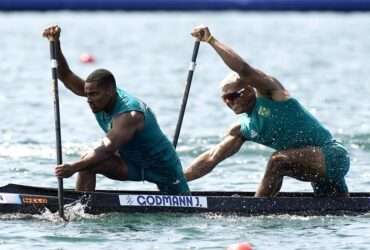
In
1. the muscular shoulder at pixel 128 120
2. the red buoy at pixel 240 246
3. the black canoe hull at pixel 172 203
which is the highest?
the muscular shoulder at pixel 128 120

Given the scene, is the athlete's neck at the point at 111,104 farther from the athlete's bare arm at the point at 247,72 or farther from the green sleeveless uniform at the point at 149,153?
the athlete's bare arm at the point at 247,72

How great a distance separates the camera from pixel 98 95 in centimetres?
1448

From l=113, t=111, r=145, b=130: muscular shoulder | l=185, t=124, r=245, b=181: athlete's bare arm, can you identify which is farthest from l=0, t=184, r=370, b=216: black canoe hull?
l=113, t=111, r=145, b=130: muscular shoulder

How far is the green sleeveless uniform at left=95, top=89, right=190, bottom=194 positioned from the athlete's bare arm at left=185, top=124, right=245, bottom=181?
62 centimetres

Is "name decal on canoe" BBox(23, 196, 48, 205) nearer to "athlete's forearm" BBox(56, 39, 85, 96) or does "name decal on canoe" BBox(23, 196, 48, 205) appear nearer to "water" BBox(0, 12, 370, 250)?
"water" BBox(0, 12, 370, 250)

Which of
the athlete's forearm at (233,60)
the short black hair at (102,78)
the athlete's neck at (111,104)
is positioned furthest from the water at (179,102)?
the athlete's forearm at (233,60)

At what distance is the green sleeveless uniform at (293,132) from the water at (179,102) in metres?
0.55

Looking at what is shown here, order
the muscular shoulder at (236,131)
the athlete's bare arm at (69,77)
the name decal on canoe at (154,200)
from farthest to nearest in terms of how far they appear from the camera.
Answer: the muscular shoulder at (236,131) < the athlete's bare arm at (69,77) < the name decal on canoe at (154,200)

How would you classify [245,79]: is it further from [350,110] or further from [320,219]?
[350,110]

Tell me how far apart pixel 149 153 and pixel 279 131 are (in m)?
1.44

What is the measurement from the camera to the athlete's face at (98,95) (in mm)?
14453

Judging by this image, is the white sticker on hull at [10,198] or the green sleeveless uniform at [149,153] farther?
the white sticker on hull at [10,198]

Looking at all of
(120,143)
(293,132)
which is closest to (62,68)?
(120,143)

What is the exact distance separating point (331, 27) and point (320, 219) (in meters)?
42.9
